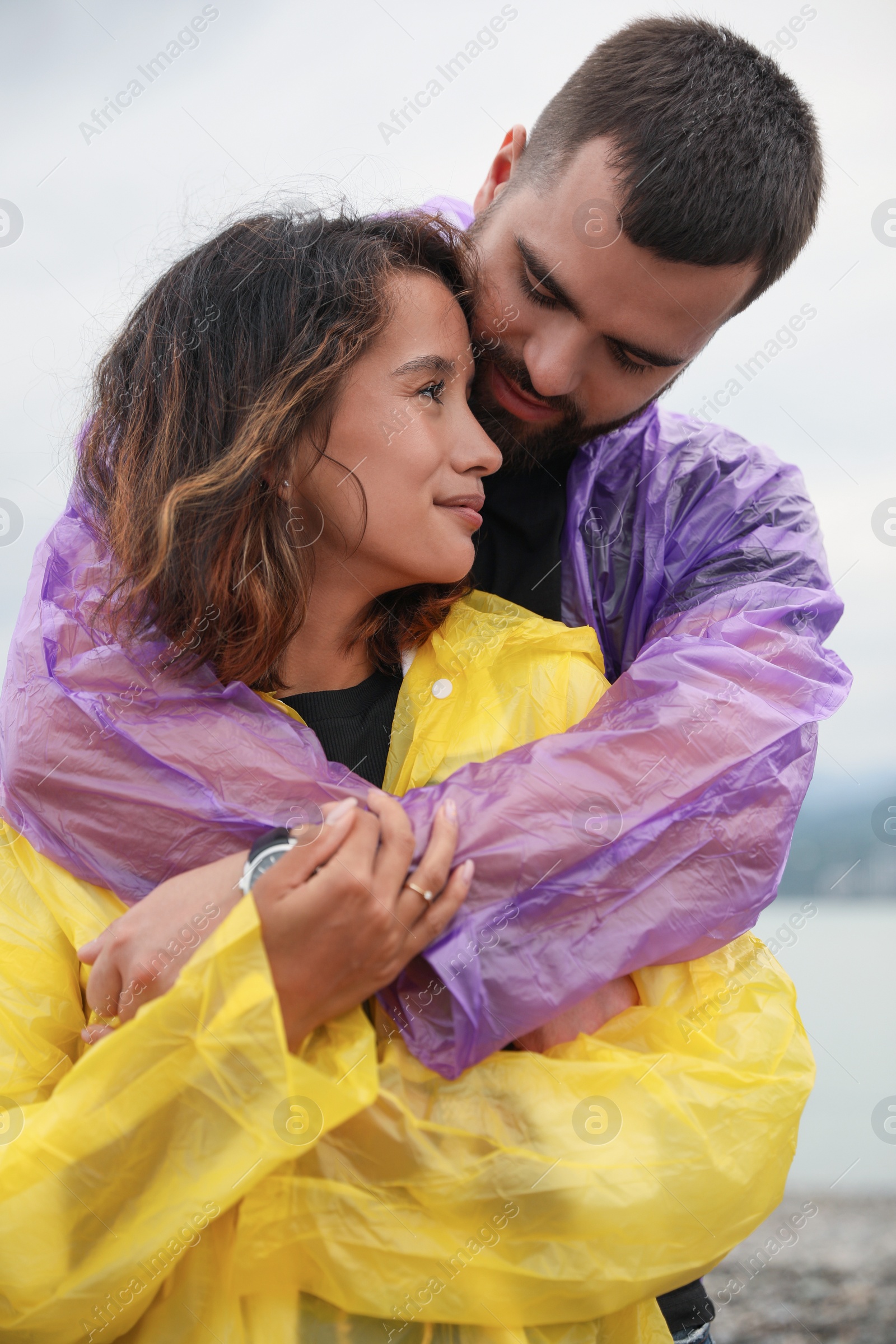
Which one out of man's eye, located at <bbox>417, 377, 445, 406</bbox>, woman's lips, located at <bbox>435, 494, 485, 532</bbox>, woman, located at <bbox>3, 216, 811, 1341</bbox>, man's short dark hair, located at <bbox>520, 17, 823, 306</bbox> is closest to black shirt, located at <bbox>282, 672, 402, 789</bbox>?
woman, located at <bbox>3, 216, 811, 1341</bbox>

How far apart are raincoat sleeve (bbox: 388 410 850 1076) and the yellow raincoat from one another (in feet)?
0.20

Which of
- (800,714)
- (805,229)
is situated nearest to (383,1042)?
(800,714)

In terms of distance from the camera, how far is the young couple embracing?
76cm

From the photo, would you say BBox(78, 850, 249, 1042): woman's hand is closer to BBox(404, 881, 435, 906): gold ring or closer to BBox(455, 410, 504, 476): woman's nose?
BBox(404, 881, 435, 906): gold ring

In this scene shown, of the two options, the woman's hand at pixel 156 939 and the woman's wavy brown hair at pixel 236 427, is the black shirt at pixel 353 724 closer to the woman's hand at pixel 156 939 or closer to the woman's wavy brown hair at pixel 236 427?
the woman's wavy brown hair at pixel 236 427

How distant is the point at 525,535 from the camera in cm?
129

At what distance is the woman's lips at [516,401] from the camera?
1.22m

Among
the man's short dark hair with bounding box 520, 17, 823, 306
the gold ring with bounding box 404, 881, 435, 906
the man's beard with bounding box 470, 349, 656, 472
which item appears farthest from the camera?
the man's beard with bounding box 470, 349, 656, 472

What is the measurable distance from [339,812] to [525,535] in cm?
60

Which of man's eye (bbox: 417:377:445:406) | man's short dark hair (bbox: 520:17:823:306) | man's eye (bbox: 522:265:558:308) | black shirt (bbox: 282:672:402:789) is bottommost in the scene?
black shirt (bbox: 282:672:402:789)

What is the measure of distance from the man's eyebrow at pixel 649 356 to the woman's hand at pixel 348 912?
0.67 m

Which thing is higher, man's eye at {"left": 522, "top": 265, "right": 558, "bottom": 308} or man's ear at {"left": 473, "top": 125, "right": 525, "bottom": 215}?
man's ear at {"left": 473, "top": 125, "right": 525, "bottom": 215}

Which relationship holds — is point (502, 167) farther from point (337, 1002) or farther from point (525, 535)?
point (337, 1002)

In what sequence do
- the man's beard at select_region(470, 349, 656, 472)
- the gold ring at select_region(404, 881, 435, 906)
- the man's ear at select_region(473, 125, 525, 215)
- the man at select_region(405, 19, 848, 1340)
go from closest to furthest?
the gold ring at select_region(404, 881, 435, 906)
the man at select_region(405, 19, 848, 1340)
the man's beard at select_region(470, 349, 656, 472)
the man's ear at select_region(473, 125, 525, 215)
